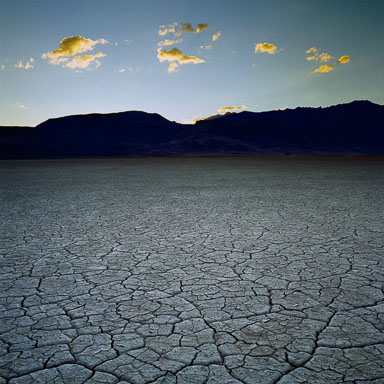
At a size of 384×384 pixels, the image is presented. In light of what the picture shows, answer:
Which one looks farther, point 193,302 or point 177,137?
point 177,137

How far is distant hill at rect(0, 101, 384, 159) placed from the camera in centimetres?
10975

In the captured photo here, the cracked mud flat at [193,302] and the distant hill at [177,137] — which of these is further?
the distant hill at [177,137]

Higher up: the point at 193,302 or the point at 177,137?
the point at 177,137

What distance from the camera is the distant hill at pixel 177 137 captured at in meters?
110

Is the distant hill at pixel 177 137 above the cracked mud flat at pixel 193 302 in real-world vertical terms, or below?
above

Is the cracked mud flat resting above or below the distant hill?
below

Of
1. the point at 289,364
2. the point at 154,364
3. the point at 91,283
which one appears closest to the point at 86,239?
the point at 91,283

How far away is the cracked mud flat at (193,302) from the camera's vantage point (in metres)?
2.24

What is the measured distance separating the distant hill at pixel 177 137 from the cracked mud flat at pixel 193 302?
95.7 metres

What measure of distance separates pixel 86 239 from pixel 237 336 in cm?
378

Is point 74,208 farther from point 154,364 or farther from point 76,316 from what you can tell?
point 154,364

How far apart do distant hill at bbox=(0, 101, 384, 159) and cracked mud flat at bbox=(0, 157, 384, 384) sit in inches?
3767

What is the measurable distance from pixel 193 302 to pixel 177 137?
143 metres

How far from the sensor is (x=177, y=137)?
472 ft
